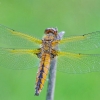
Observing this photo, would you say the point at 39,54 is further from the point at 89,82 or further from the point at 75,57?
the point at 89,82

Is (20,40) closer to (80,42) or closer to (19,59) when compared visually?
(19,59)

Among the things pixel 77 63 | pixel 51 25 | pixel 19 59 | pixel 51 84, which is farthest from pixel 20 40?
pixel 51 25

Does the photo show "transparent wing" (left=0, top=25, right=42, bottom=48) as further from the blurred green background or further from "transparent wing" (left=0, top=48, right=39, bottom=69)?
the blurred green background

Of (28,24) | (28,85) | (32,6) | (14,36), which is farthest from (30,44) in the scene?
(32,6)

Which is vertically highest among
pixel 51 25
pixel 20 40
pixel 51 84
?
pixel 51 25

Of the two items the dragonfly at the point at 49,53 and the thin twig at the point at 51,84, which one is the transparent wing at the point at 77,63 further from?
the thin twig at the point at 51,84

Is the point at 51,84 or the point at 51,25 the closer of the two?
the point at 51,84

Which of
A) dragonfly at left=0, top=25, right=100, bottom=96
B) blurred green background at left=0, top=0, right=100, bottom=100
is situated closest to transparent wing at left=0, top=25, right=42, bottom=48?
dragonfly at left=0, top=25, right=100, bottom=96
